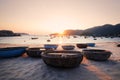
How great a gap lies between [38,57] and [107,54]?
6171mm

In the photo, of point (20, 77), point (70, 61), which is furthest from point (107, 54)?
point (20, 77)

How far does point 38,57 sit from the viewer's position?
11.7 meters

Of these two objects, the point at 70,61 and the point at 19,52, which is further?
the point at 19,52

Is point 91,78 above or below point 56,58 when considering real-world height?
below

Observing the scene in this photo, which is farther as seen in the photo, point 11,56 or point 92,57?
point 11,56

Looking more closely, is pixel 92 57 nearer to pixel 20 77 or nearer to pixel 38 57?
pixel 38 57

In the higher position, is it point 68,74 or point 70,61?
point 70,61

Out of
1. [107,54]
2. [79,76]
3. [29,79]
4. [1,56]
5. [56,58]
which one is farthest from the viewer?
[1,56]

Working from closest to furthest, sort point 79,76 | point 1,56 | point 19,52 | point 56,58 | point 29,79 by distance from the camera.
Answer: point 29,79
point 79,76
point 56,58
point 1,56
point 19,52

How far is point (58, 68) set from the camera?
24.7 feet

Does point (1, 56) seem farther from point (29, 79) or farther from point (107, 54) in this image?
point (107, 54)

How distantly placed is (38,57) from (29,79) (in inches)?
229

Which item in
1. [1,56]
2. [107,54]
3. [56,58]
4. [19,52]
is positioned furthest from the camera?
[19,52]

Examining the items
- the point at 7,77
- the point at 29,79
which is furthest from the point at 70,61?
the point at 7,77
